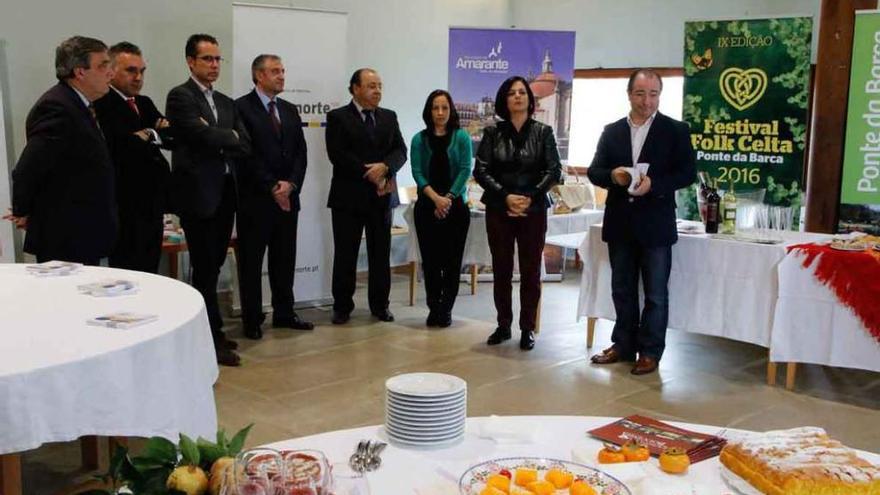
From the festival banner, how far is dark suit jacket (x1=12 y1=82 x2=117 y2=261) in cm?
396

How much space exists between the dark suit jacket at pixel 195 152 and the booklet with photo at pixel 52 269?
1547 millimetres

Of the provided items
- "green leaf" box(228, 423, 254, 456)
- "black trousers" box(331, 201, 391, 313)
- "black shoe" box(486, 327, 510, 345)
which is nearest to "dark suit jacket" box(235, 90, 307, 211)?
"black trousers" box(331, 201, 391, 313)

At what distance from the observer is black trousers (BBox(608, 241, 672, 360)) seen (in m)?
4.47

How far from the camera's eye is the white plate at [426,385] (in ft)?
4.95

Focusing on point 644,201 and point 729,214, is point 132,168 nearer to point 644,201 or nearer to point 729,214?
point 644,201

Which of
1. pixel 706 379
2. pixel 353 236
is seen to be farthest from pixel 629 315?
pixel 353 236

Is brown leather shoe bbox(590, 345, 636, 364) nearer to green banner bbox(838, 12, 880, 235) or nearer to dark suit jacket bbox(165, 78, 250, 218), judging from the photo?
green banner bbox(838, 12, 880, 235)

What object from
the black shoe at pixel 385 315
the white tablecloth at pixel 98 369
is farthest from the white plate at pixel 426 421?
the black shoe at pixel 385 315

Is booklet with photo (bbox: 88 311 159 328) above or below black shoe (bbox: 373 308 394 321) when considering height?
above

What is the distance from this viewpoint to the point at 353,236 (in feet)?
18.5

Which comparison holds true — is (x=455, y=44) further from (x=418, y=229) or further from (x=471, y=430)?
(x=471, y=430)

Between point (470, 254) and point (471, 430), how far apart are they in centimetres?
470

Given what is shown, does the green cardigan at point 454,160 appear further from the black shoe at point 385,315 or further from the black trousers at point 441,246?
the black shoe at point 385,315

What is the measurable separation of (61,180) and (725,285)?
10.4 feet
